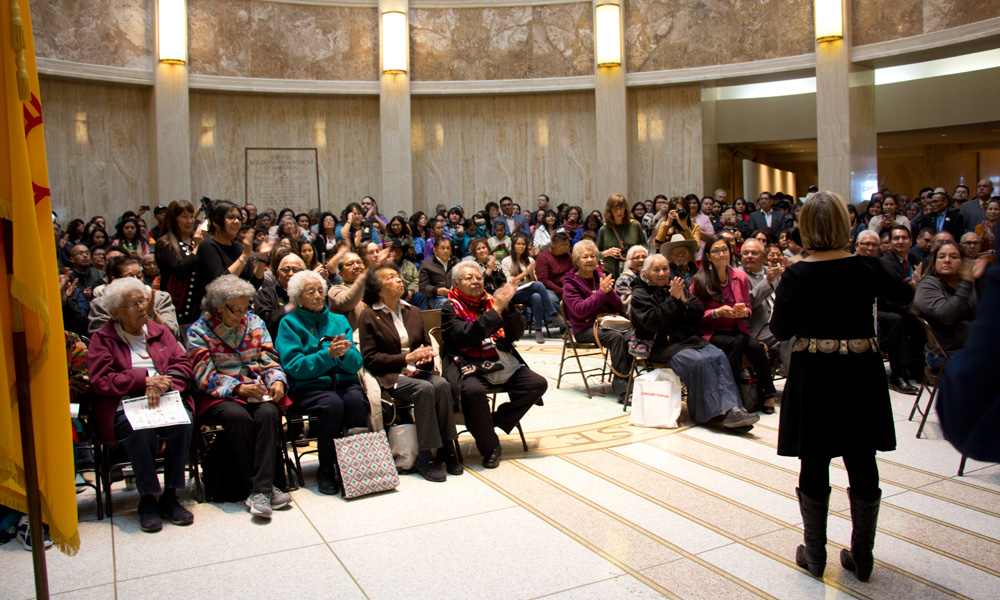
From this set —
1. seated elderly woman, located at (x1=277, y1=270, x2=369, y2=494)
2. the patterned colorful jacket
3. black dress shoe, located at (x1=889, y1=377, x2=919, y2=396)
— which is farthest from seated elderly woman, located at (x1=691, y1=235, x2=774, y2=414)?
the patterned colorful jacket

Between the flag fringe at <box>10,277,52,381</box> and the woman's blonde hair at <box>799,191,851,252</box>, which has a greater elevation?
the woman's blonde hair at <box>799,191,851,252</box>

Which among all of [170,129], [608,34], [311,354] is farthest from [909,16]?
[170,129]

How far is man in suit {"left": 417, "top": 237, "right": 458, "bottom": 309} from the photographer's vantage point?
33.7 feet

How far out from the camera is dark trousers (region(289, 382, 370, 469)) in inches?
187

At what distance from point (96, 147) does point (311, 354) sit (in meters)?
11.5

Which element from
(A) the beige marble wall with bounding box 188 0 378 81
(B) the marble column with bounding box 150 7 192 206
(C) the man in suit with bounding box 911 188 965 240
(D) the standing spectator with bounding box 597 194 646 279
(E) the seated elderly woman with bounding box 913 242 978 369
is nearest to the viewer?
(E) the seated elderly woman with bounding box 913 242 978 369

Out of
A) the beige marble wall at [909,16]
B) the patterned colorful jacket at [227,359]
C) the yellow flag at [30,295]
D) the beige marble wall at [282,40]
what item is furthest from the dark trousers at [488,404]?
the beige marble wall at [282,40]

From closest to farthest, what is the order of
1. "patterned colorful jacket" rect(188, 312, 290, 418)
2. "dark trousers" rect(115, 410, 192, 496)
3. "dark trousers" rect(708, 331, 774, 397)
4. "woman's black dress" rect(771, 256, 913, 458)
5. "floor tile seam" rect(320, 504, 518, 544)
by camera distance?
"woman's black dress" rect(771, 256, 913, 458), "floor tile seam" rect(320, 504, 518, 544), "dark trousers" rect(115, 410, 192, 496), "patterned colorful jacket" rect(188, 312, 290, 418), "dark trousers" rect(708, 331, 774, 397)

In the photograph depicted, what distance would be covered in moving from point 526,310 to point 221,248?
18.6ft

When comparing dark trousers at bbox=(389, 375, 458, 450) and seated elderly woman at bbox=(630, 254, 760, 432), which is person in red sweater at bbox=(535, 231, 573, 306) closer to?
seated elderly woman at bbox=(630, 254, 760, 432)

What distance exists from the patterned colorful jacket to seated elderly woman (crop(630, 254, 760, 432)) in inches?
115

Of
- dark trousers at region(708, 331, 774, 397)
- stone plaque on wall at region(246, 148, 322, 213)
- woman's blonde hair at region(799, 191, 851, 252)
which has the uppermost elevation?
stone plaque on wall at region(246, 148, 322, 213)

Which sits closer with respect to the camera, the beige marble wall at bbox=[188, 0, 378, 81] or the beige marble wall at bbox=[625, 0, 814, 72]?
the beige marble wall at bbox=[625, 0, 814, 72]

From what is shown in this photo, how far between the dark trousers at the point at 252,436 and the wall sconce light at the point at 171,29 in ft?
37.3
